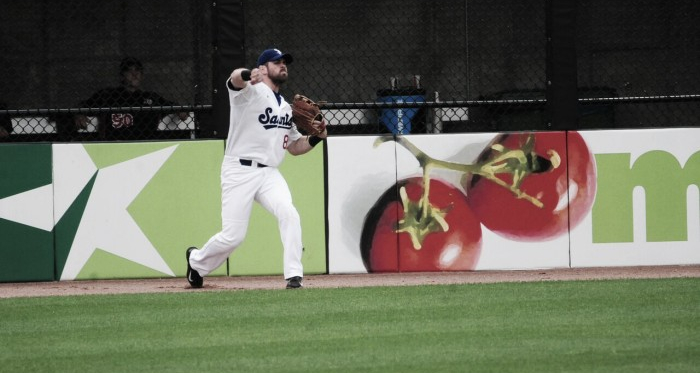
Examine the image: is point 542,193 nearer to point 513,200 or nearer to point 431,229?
point 513,200

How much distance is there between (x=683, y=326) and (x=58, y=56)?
25.2 ft

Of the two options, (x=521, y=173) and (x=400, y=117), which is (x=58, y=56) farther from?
(x=521, y=173)

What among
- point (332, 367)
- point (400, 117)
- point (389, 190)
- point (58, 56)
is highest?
point (58, 56)

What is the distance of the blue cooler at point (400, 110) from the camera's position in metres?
10.9

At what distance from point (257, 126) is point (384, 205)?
1.75 meters

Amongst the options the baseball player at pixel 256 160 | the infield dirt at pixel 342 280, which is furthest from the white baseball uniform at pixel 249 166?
the infield dirt at pixel 342 280

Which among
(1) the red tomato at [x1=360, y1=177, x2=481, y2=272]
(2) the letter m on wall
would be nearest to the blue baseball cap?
(1) the red tomato at [x1=360, y1=177, x2=481, y2=272]

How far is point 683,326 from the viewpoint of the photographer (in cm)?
636

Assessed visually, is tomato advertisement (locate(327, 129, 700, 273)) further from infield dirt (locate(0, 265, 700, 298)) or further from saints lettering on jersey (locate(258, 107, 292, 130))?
saints lettering on jersey (locate(258, 107, 292, 130))

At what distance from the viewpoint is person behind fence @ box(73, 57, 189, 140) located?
1052 cm

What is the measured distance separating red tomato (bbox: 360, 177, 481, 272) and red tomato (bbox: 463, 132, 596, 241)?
0.15 meters

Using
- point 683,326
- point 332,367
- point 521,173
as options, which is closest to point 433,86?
point 521,173

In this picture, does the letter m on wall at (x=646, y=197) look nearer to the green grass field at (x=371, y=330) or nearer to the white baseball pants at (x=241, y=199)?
the green grass field at (x=371, y=330)

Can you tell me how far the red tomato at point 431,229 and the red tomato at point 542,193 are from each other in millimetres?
150
